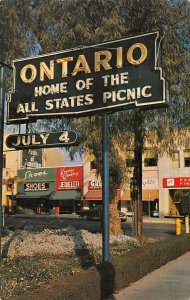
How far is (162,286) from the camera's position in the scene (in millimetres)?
9664

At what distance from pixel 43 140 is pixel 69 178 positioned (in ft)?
138

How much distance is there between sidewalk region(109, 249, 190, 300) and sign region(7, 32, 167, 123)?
3499 mm

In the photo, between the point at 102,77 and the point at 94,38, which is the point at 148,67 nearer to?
the point at 102,77

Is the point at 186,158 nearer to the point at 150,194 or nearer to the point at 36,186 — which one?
the point at 150,194

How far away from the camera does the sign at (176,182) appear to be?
44.2 metres

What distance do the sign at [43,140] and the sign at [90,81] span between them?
0.46 meters

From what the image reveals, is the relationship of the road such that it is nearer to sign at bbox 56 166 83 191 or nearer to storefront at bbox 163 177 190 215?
storefront at bbox 163 177 190 215

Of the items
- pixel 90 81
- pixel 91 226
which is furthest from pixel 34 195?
pixel 90 81

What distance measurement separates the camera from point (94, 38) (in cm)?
1203

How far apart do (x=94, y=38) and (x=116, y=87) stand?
318 cm

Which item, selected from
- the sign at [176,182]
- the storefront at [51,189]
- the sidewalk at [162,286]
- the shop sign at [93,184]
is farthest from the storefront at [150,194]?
the sidewalk at [162,286]

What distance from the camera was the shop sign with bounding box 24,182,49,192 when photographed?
5312 cm

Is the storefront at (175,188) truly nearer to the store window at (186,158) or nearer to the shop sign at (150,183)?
the shop sign at (150,183)

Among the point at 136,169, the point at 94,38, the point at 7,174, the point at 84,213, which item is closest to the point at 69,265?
the point at 94,38
